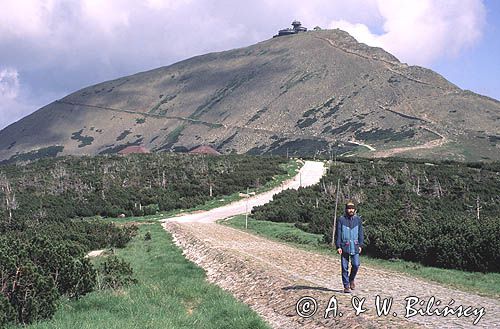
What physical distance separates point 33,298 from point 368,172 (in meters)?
41.7

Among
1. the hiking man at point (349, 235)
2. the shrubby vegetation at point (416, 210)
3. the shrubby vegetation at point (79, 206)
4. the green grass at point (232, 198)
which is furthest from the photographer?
the green grass at point (232, 198)

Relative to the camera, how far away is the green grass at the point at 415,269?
13523 mm

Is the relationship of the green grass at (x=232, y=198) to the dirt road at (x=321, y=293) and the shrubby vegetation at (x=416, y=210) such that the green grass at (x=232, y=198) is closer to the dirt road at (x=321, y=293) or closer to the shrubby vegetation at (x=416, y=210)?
the shrubby vegetation at (x=416, y=210)

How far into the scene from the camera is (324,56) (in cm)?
18012

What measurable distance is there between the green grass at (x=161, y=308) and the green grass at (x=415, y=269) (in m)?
5.53

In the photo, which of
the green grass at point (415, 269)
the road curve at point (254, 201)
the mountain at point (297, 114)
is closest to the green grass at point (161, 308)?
the green grass at point (415, 269)

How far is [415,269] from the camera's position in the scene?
16969 millimetres

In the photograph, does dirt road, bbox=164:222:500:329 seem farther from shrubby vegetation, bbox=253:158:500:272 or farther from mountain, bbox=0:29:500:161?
mountain, bbox=0:29:500:161

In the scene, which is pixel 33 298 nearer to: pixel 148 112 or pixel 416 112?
pixel 416 112

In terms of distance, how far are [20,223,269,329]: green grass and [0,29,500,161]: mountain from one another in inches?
2986

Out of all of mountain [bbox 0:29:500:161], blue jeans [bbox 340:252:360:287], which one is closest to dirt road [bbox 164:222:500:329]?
blue jeans [bbox 340:252:360:287]

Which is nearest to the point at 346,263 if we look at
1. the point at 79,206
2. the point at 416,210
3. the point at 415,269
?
the point at 415,269

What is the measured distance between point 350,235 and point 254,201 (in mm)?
32870

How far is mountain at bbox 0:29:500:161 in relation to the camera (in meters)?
110
